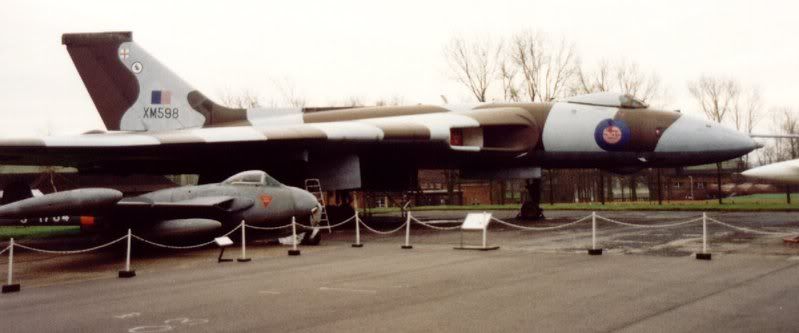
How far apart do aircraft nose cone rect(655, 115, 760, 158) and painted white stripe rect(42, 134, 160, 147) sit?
1343 cm

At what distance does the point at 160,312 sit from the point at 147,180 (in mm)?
43159

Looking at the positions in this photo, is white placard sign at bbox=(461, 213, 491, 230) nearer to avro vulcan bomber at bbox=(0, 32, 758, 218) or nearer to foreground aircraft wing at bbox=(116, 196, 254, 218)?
foreground aircraft wing at bbox=(116, 196, 254, 218)

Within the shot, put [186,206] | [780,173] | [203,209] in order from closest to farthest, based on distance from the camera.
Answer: [186,206] → [203,209] → [780,173]

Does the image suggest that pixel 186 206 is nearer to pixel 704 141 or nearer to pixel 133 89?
pixel 133 89

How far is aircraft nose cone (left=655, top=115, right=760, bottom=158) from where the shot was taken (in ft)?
61.2

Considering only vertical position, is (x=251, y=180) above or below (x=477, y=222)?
above

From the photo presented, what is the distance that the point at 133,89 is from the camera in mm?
20906

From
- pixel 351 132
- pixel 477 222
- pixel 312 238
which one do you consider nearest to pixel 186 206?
pixel 312 238

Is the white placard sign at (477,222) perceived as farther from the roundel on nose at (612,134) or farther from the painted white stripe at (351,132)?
the roundel on nose at (612,134)

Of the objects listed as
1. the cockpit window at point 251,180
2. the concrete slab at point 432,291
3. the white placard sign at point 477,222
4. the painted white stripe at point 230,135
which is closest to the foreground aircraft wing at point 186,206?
the cockpit window at point 251,180

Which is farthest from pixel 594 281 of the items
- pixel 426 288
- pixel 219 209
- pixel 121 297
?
pixel 219 209

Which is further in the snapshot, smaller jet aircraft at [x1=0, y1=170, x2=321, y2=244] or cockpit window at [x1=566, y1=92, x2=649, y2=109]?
cockpit window at [x1=566, y1=92, x2=649, y2=109]

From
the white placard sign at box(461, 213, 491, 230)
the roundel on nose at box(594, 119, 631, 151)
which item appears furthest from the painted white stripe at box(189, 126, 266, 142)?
the roundel on nose at box(594, 119, 631, 151)

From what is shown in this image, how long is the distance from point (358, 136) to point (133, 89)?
26.7ft
